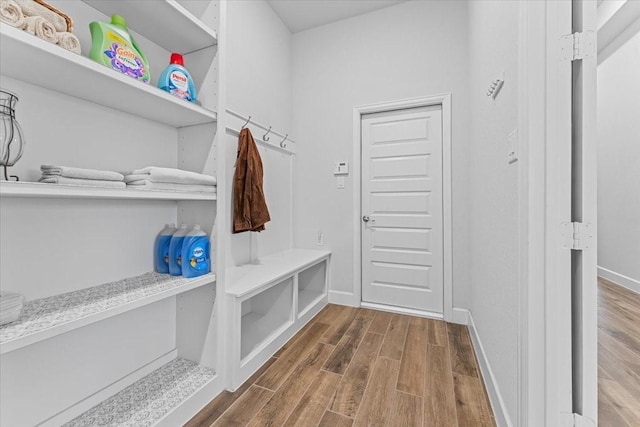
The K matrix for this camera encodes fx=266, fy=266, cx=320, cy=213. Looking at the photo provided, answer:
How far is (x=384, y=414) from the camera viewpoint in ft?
4.28

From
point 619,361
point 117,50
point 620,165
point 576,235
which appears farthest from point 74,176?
point 620,165

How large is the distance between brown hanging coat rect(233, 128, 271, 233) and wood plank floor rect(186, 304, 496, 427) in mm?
964

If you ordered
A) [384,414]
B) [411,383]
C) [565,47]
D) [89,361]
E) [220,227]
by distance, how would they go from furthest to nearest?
[411,383] < [220,227] < [384,414] < [89,361] < [565,47]

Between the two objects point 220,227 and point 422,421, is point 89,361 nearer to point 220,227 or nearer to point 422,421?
point 220,227

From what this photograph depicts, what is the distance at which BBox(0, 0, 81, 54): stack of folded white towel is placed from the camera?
758 millimetres

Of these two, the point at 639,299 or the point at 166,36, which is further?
the point at 639,299

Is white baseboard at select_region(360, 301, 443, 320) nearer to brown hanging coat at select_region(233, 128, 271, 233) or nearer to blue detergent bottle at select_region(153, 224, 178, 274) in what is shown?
brown hanging coat at select_region(233, 128, 271, 233)

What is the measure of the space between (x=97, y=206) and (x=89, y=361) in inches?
27.5

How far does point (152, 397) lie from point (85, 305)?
1.94 feet

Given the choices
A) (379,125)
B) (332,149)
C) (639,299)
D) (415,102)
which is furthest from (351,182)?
(639,299)

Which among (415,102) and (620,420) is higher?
(415,102)

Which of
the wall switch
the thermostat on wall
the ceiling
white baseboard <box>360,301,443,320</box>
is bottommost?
white baseboard <box>360,301,443,320</box>

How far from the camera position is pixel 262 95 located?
2.53m

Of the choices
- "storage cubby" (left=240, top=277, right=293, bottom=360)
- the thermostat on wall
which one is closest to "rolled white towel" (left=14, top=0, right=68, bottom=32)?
"storage cubby" (left=240, top=277, right=293, bottom=360)
